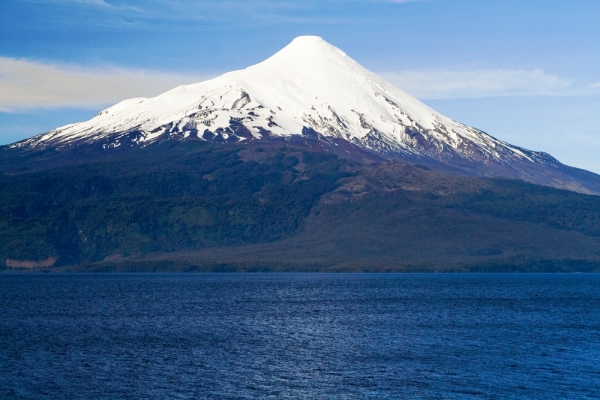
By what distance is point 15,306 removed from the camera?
11144 cm

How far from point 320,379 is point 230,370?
6695mm

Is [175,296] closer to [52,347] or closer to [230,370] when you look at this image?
[52,347]

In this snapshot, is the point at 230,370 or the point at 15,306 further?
the point at 15,306

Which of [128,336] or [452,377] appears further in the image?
[128,336]

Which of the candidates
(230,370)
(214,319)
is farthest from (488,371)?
(214,319)

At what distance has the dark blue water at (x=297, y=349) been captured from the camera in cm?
5188

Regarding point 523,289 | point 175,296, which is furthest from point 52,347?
point 523,289

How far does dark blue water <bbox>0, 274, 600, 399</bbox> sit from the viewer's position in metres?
51.9

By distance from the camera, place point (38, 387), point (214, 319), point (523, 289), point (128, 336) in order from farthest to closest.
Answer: point (523, 289) → point (214, 319) → point (128, 336) → point (38, 387)

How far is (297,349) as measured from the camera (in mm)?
69062

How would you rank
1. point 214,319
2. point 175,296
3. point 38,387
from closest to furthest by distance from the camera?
1. point 38,387
2. point 214,319
3. point 175,296

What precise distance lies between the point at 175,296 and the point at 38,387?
82.6 meters

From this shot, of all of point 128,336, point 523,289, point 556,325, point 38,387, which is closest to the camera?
point 38,387

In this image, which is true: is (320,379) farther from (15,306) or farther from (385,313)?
(15,306)
